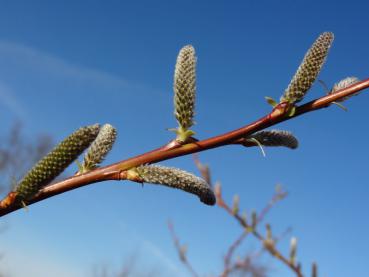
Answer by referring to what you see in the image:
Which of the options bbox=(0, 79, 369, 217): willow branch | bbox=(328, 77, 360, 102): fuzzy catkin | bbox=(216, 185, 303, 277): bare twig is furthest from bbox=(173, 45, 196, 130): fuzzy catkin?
bbox=(216, 185, 303, 277): bare twig

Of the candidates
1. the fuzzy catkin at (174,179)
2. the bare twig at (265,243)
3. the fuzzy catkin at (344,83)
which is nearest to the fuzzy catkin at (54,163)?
the fuzzy catkin at (174,179)

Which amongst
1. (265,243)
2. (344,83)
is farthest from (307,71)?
(265,243)

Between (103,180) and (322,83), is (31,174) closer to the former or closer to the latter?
(103,180)

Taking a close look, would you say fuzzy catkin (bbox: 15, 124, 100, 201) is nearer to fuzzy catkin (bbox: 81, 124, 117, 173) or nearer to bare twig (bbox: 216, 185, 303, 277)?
fuzzy catkin (bbox: 81, 124, 117, 173)

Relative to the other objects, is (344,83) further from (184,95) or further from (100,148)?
(100,148)

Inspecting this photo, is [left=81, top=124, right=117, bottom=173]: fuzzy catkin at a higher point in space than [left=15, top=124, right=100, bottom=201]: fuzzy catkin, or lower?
higher

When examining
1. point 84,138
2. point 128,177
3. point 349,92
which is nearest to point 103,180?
point 128,177
